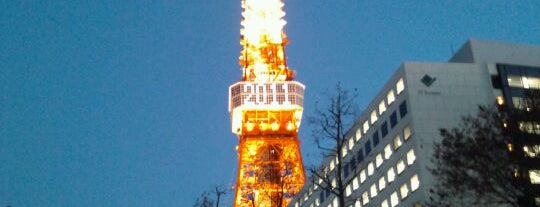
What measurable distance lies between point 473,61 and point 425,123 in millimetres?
10304

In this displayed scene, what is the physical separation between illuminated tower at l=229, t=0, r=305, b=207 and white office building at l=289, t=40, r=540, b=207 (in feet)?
145

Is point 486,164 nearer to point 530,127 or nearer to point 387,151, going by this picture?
point 530,127

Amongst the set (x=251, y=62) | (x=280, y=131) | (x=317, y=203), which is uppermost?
(x=251, y=62)

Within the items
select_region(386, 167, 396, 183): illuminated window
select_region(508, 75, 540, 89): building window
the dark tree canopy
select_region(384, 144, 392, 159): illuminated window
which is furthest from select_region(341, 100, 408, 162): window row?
the dark tree canopy

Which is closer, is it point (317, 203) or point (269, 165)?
point (317, 203)

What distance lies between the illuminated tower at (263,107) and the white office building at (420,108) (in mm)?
44071

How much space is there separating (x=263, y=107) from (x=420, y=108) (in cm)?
7405

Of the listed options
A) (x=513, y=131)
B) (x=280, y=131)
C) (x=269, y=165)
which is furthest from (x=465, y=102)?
(x=280, y=131)

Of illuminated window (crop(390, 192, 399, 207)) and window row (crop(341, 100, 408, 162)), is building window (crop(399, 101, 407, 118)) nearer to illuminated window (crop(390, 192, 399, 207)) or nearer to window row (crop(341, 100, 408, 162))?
window row (crop(341, 100, 408, 162))

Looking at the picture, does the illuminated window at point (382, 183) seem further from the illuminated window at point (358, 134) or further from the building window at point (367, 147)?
the illuminated window at point (358, 134)

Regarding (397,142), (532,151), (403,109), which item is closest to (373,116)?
(397,142)

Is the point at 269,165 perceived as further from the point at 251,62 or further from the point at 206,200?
the point at 206,200

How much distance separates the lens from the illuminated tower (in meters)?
113

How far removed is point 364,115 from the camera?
66812mm
